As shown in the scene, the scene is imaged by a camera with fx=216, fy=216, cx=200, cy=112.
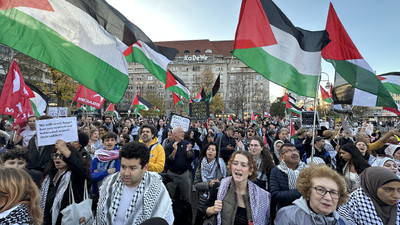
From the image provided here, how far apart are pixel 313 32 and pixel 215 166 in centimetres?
315

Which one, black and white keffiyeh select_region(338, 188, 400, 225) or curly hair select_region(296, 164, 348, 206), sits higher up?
curly hair select_region(296, 164, 348, 206)

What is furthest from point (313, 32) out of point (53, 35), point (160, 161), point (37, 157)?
point (37, 157)

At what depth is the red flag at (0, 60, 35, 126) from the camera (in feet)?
17.0

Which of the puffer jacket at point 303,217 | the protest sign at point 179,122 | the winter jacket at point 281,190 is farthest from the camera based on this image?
the protest sign at point 179,122

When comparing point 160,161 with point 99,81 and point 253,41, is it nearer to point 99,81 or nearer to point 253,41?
point 99,81

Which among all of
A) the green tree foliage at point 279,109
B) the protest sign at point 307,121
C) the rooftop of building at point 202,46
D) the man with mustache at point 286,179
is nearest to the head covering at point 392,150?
the protest sign at point 307,121

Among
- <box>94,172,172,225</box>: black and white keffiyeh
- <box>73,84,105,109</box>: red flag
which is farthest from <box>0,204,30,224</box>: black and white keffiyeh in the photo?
<box>73,84,105,109</box>: red flag

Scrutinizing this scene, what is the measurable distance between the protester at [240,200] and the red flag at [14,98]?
535 centimetres

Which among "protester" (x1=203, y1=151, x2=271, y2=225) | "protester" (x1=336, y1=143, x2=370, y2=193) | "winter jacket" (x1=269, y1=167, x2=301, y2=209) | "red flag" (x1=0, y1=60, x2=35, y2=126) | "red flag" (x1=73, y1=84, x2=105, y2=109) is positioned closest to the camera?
"protester" (x1=203, y1=151, x2=271, y2=225)

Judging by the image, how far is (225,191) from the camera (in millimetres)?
2582

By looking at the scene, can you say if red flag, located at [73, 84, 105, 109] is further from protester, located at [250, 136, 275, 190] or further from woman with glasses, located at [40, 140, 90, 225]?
protester, located at [250, 136, 275, 190]

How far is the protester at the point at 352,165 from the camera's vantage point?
140 inches

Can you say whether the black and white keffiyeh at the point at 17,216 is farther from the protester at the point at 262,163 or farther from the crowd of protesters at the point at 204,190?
the protester at the point at 262,163

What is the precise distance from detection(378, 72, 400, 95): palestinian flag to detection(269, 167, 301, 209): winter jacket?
676cm
